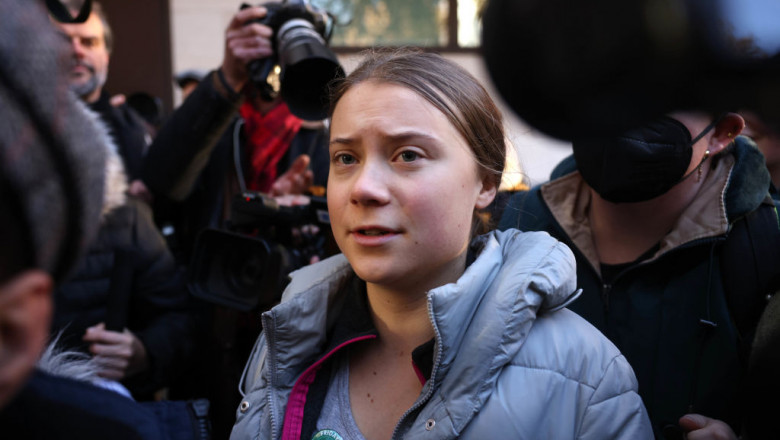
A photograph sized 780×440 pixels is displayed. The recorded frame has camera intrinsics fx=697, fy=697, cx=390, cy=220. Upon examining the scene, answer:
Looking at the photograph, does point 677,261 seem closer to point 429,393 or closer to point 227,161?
point 429,393

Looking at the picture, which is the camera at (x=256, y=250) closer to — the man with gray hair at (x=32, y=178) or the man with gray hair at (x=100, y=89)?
the man with gray hair at (x=100, y=89)

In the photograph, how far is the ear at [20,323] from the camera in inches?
25.8

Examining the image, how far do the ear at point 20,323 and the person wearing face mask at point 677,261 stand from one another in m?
1.38

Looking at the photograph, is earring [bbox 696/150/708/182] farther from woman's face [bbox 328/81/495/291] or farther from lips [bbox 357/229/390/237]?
lips [bbox 357/229/390/237]

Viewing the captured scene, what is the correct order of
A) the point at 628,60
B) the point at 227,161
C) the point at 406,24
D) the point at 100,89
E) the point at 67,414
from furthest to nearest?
the point at 406,24 < the point at 100,89 < the point at 227,161 < the point at 67,414 < the point at 628,60

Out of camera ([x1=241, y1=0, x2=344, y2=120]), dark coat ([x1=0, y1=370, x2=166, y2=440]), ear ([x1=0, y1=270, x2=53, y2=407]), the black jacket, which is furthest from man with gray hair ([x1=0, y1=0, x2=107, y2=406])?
the black jacket

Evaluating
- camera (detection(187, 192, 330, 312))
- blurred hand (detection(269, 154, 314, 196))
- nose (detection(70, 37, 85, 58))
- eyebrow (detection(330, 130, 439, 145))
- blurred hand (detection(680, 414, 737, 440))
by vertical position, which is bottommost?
blurred hand (detection(680, 414, 737, 440))

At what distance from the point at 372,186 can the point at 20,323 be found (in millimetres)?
862

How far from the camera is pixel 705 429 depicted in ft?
5.02

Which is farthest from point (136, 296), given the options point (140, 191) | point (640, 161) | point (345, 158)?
point (640, 161)

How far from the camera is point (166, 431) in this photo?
3.88ft

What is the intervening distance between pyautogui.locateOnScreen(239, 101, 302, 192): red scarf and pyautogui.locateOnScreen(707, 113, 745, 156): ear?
1.50m

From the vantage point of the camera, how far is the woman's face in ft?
4.77

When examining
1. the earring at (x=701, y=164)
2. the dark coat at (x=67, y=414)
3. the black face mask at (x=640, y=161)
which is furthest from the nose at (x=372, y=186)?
the earring at (x=701, y=164)
